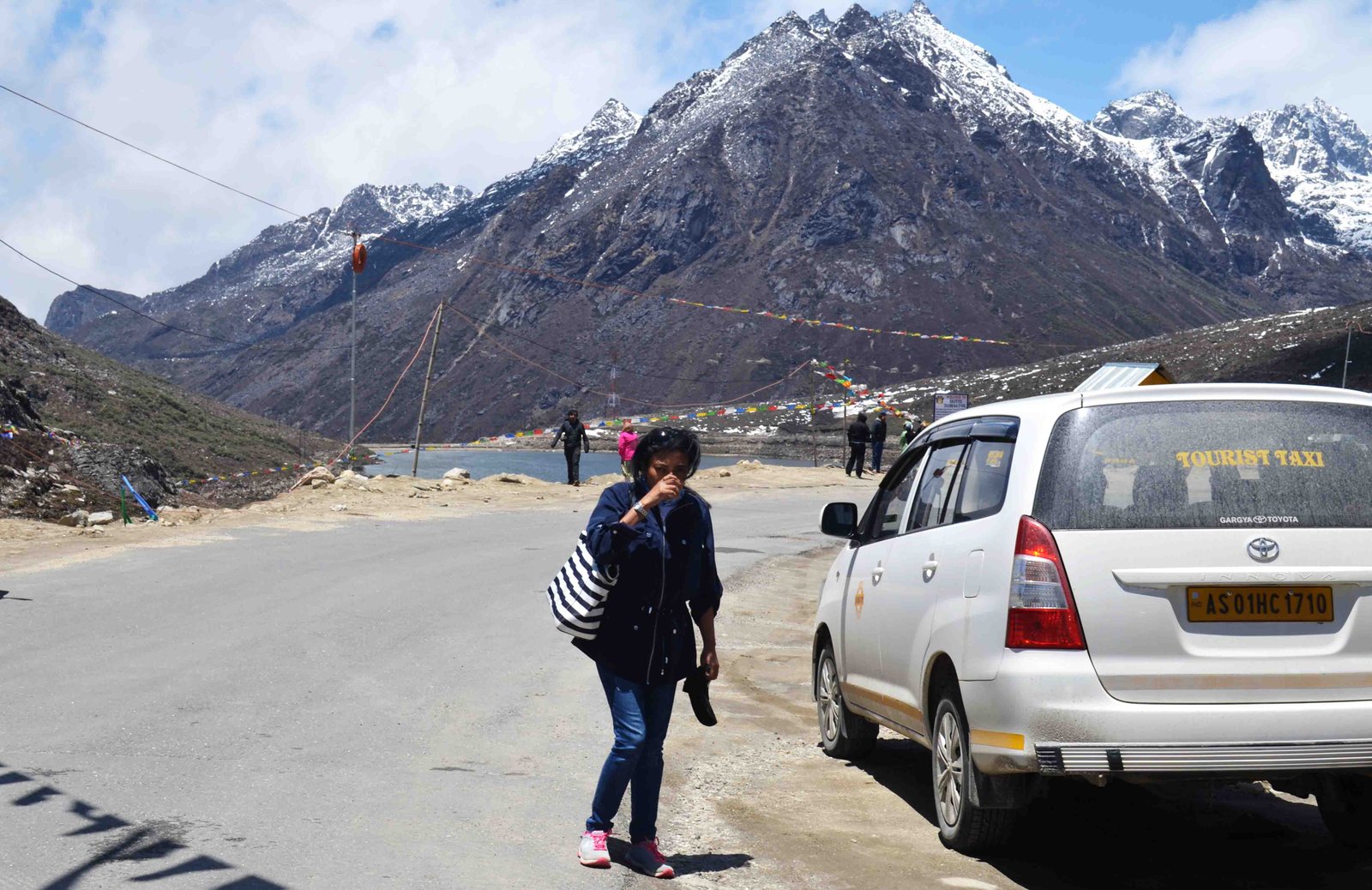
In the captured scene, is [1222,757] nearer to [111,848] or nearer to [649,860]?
[649,860]

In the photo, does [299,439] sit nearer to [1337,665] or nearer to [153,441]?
[153,441]

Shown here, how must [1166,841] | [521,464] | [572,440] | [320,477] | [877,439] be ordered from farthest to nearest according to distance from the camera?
[521,464], [877,439], [572,440], [320,477], [1166,841]

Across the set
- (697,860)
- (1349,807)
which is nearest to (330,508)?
(697,860)

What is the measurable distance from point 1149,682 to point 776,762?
10.2 ft

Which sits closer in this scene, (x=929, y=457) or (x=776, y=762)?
(x=929, y=457)

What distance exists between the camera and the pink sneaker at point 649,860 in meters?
5.13

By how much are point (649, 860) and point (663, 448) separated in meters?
1.55

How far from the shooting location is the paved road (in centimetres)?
518

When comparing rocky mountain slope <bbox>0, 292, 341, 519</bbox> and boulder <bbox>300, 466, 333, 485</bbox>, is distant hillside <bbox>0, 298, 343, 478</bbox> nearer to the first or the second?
rocky mountain slope <bbox>0, 292, 341, 519</bbox>

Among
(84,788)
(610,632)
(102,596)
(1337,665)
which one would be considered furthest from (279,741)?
(102,596)

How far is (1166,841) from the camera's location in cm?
592

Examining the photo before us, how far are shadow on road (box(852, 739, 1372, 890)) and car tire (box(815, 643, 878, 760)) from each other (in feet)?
0.73

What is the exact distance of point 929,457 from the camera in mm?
6711

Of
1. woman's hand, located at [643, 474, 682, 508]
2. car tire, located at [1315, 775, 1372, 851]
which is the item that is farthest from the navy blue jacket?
car tire, located at [1315, 775, 1372, 851]
